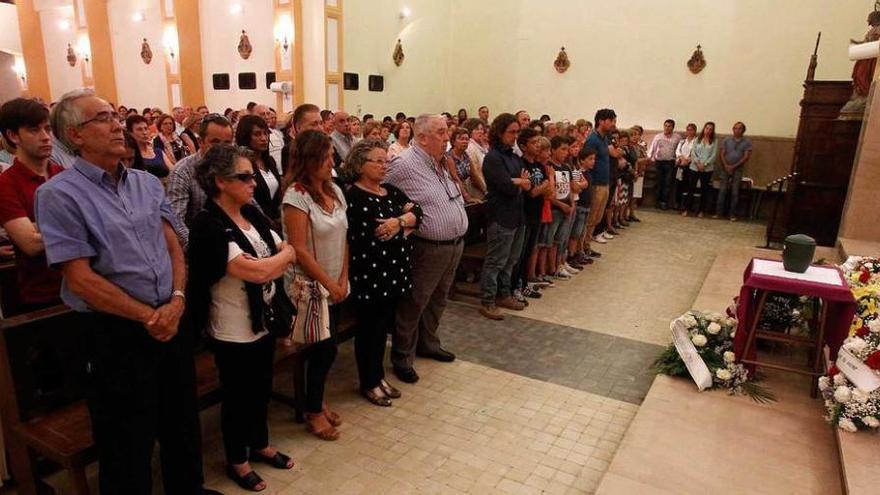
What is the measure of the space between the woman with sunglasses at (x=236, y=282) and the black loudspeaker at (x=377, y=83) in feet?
29.5

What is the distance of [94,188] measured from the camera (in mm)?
1807

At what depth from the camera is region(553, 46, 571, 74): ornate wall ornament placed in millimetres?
11370

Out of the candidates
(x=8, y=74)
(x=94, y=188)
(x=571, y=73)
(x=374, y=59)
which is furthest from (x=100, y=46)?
(x=94, y=188)

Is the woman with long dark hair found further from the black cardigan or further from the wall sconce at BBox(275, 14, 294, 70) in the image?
the black cardigan

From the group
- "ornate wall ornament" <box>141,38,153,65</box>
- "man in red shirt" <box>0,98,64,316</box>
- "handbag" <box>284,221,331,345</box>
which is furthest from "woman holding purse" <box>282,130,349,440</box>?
"ornate wall ornament" <box>141,38,153,65</box>

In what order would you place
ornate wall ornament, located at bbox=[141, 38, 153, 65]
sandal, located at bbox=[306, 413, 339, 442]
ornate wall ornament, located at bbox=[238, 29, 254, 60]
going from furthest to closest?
ornate wall ornament, located at bbox=[141, 38, 153, 65]
ornate wall ornament, located at bbox=[238, 29, 254, 60]
sandal, located at bbox=[306, 413, 339, 442]

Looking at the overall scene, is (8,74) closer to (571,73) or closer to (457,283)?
(571,73)

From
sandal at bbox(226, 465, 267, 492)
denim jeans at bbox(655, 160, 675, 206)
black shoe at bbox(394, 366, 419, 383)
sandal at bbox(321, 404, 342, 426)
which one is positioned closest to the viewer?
sandal at bbox(226, 465, 267, 492)

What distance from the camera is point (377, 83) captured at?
11023 mm

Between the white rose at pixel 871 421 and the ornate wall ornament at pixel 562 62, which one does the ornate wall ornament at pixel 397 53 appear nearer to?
the ornate wall ornament at pixel 562 62

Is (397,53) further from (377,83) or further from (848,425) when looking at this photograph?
(848,425)

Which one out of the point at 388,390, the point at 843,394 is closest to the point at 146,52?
the point at 388,390

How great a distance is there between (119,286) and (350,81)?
29.9ft

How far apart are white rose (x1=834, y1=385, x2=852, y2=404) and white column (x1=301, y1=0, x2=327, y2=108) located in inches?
341
